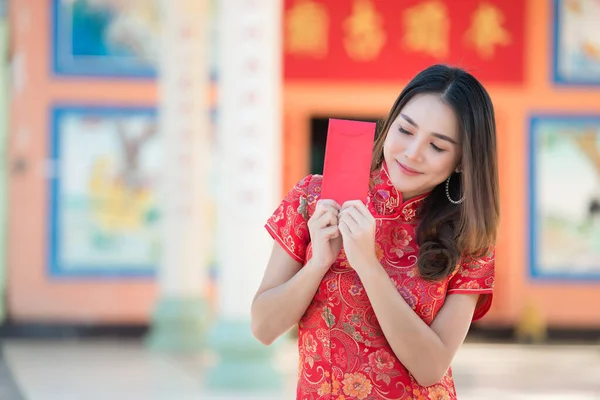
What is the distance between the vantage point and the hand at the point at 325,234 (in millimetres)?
1522

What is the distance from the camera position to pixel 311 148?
8.70 meters

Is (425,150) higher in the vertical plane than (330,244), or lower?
higher

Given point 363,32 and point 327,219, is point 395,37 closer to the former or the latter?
point 363,32

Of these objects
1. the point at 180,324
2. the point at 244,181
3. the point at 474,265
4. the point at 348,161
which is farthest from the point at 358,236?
the point at 180,324

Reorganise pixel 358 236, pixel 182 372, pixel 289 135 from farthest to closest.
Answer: pixel 289 135 < pixel 182 372 < pixel 358 236

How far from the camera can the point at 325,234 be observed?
1518 millimetres

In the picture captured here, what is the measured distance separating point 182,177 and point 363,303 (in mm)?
6240

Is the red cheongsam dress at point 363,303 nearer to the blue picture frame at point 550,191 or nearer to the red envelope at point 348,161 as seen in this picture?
the red envelope at point 348,161

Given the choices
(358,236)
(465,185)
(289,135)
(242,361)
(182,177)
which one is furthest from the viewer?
(289,135)

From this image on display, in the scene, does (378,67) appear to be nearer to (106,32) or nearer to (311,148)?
(311,148)

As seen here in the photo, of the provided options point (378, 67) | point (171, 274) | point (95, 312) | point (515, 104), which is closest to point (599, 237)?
point (515, 104)

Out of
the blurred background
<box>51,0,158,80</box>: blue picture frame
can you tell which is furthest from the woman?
<box>51,0,158,80</box>: blue picture frame

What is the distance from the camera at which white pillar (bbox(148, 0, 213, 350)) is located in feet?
25.4

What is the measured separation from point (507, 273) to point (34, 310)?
4.25 m
